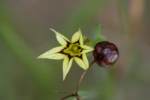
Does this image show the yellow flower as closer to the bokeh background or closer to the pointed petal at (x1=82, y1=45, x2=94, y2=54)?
the pointed petal at (x1=82, y1=45, x2=94, y2=54)

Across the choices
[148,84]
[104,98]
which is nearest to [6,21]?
[104,98]

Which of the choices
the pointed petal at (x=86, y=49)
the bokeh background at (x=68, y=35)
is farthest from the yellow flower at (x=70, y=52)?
the bokeh background at (x=68, y=35)

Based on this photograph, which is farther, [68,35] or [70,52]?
[68,35]

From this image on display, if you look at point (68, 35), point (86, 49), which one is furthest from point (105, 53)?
point (68, 35)

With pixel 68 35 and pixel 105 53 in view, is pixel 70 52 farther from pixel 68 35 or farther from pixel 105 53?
pixel 68 35

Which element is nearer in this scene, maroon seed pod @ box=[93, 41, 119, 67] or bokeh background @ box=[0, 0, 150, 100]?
maroon seed pod @ box=[93, 41, 119, 67]

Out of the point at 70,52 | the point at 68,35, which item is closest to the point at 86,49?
the point at 70,52

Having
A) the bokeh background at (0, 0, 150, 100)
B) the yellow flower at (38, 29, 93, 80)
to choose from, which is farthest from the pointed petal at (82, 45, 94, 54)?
the bokeh background at (0, 0, 150, 100)

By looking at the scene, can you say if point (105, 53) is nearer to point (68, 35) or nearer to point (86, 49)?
point (86, 49)
